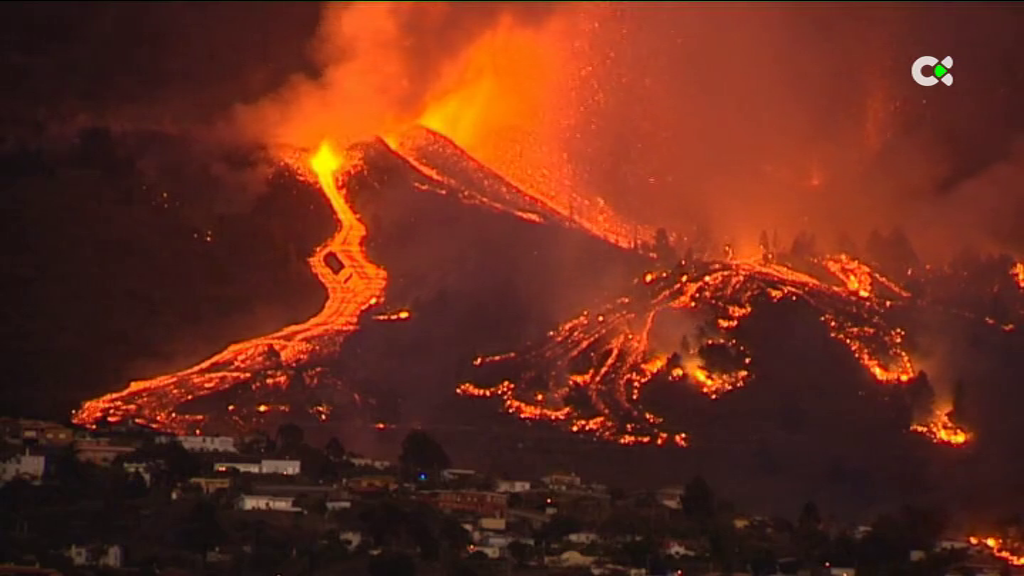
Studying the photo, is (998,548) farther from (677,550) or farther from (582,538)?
(582,538)

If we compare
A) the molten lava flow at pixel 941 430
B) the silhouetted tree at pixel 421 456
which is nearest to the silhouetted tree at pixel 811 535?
the molten lava flow at pixel 941 430

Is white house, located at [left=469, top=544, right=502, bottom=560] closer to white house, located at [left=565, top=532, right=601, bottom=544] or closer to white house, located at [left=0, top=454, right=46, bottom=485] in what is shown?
white house, located at [left=565, top=532, right=601, bottom=544]

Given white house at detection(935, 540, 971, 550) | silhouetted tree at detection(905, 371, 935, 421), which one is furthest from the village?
silhouetted tree at detection(905, 371, 935, 421)

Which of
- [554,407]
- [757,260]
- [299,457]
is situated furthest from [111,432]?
[757,260]

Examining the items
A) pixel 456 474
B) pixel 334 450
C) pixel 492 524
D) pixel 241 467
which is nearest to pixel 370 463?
pixel 334 450

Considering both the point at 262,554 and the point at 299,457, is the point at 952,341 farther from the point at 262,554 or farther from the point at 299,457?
the point at 262,554

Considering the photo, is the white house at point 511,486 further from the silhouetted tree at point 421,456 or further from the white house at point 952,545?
the white house at point 952,545
